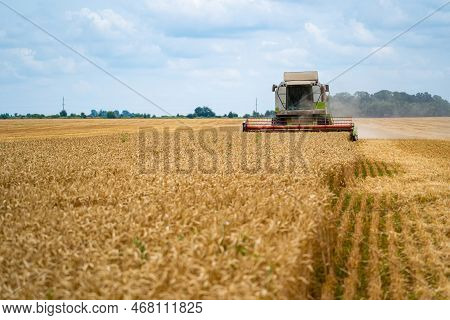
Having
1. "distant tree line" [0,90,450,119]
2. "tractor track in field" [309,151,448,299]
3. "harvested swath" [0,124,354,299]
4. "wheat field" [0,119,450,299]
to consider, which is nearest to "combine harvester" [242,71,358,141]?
"tractor track in field" [309,151,448,299]

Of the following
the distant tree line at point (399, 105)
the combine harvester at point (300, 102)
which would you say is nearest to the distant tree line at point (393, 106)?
the distant tree line at point (399, 105)

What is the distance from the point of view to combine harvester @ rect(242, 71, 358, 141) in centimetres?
2556

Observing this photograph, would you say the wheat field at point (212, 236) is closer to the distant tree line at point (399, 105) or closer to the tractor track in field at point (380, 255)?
the tractor track in field at point (380, 255)

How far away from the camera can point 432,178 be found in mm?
14438

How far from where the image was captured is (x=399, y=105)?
127250mm

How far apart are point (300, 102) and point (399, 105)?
10904 centimetres

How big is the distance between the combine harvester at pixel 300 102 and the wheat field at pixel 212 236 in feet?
44.9

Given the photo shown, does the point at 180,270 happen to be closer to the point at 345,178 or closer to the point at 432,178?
the point at 345,178

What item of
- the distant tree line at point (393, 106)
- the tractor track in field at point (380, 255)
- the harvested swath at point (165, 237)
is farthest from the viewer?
the distant tree line at point (393, 106)

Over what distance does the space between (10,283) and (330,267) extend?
394 centimetres

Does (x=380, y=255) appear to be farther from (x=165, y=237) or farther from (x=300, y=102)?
(x=300, y=102)

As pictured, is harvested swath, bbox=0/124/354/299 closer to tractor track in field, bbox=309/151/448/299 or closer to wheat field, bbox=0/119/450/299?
wheat field, bbox=0/119/450/299

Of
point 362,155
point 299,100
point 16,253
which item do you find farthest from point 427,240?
point 299,100

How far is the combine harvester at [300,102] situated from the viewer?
25562 mm
